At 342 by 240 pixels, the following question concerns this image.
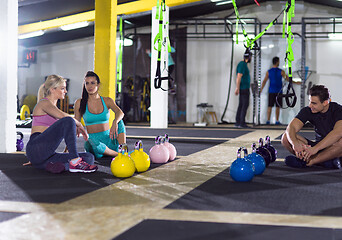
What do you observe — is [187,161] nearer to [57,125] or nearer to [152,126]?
[57,125]

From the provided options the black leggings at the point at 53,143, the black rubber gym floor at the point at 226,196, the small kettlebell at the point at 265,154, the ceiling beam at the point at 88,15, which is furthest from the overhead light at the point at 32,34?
the small kettlebell at the point at 265,154

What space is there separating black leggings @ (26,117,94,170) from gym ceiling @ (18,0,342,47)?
22.9 ft

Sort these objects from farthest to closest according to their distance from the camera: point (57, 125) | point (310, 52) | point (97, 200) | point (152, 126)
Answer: point (310, 52) → point (152, 126) → point (57, 125) → point (97, 200)

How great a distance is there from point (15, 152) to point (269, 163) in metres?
2.82

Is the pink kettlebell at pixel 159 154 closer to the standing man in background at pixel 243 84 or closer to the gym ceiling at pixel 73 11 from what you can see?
the standing man in background at pixel 243 84

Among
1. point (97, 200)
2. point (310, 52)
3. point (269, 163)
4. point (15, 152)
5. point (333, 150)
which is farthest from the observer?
point (310, 52)

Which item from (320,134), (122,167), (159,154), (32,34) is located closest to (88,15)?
(32,34)

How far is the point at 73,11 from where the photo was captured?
11.0 m

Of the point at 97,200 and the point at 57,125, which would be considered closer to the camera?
the point at 97,200

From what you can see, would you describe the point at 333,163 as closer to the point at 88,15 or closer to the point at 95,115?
the point at 95,115

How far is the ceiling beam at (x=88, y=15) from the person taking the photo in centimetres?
960

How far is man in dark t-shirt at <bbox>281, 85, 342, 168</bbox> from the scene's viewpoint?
3.70m

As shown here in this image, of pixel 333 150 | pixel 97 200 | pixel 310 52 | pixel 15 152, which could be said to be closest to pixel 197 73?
pixel 310 52

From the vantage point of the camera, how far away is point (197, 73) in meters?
12.5
